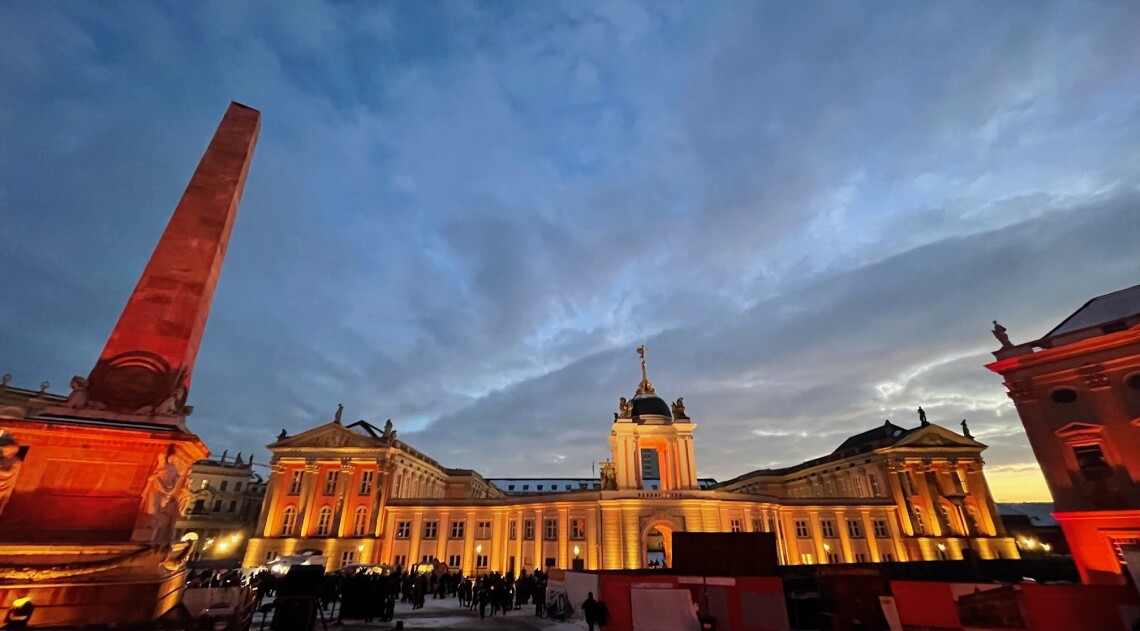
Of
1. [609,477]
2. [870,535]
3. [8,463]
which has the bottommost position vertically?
[870,535]

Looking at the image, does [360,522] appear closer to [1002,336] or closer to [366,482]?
[366,482]

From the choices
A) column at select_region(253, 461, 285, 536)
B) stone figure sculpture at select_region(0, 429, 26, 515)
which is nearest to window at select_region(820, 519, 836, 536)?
A: column at select_region(253, 461, 285, 536)

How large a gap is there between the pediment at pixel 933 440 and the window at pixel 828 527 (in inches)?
506

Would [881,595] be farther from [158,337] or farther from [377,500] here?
[377,500]

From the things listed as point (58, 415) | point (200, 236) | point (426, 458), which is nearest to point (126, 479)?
point (58, 415)

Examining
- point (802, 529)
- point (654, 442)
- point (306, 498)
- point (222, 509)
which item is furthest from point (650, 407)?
point (222, 509)

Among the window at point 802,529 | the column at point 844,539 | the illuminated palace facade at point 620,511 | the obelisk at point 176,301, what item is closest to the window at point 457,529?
the illuminated palace facade at point 620,511

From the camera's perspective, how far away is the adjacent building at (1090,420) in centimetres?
2314

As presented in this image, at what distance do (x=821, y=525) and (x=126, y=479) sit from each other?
5480 centimetres

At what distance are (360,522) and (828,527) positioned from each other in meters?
48.5

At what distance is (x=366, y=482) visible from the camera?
4903 cm

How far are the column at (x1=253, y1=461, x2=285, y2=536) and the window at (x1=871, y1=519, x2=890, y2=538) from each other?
62.6m

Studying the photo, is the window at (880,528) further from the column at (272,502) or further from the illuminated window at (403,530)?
the column at (272,502)

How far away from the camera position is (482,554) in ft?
146
